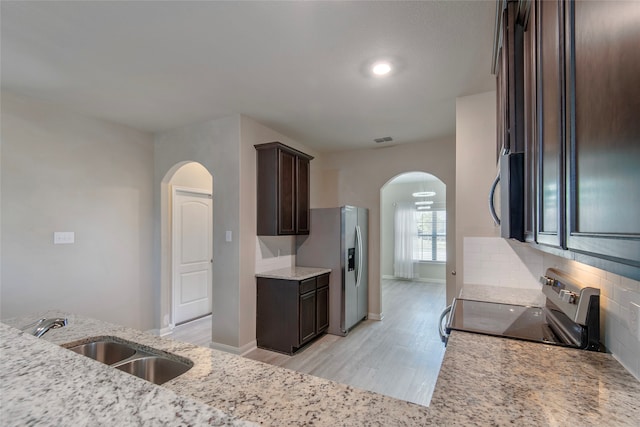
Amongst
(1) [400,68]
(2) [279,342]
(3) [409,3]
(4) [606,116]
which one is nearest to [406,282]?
(2) [279,342]

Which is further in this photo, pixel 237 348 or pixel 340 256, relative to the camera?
pixel 340 256

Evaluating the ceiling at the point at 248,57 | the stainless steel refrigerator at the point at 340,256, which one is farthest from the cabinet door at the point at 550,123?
the stainless steel refrigerator at the point at 340,256

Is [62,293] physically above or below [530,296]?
below

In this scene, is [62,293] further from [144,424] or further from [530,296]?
[530,296]

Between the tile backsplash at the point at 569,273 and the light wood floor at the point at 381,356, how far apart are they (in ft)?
3.60

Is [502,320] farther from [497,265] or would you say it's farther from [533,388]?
[497,265]

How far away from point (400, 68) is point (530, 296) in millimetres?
1926

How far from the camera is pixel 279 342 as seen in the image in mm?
3383

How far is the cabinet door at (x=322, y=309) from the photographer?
12.3 feet

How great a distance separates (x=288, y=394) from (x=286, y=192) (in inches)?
117

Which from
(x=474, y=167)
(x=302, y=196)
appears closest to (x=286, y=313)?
(x=302, y=196)

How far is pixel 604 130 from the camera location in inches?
18.0

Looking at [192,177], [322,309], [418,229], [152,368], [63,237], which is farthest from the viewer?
[418,229]

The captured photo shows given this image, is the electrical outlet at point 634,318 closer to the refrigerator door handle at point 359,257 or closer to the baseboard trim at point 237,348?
the baseboard trim at point 237,348
